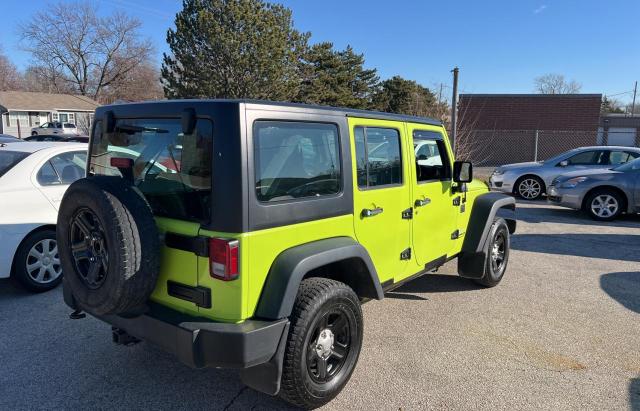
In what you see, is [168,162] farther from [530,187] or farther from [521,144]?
[521,144]

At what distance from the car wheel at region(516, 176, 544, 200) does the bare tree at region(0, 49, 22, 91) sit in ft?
250

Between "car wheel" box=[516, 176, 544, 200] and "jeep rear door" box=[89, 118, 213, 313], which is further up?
"jeep rear door" box=[89, 118, 213, 313]

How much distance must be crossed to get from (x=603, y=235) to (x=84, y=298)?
27.4 feet

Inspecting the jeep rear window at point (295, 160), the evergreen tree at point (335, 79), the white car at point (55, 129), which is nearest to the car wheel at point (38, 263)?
the jeep rear window at point (295, 160)

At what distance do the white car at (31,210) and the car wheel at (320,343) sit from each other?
3379mm

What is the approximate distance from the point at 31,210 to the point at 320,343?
354 cm

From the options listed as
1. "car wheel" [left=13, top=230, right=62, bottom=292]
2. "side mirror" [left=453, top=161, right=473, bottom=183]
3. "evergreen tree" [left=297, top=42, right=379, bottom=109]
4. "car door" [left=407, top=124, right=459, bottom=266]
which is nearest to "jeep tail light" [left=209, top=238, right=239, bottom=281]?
"car door" [left=407, top=124, right=459, bottom=266]

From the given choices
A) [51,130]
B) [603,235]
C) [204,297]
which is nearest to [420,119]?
[204,297]

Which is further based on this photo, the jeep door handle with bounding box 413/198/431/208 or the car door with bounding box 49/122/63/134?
the car door with bounding box 49/122/63/134

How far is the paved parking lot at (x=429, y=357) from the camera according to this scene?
300 cm

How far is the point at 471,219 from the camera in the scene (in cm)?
492

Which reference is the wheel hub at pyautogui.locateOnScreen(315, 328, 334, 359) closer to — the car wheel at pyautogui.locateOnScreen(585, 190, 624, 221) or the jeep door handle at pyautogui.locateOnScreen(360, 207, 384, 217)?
the jeep door handle at pyautogui.locateOnScreen(360, 207, 384, 217)

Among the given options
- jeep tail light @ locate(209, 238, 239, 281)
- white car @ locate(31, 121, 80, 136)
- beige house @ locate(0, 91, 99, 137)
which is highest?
beige house @ locate(0, 91, 99, 137)

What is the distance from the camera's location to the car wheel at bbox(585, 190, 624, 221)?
9258mm
